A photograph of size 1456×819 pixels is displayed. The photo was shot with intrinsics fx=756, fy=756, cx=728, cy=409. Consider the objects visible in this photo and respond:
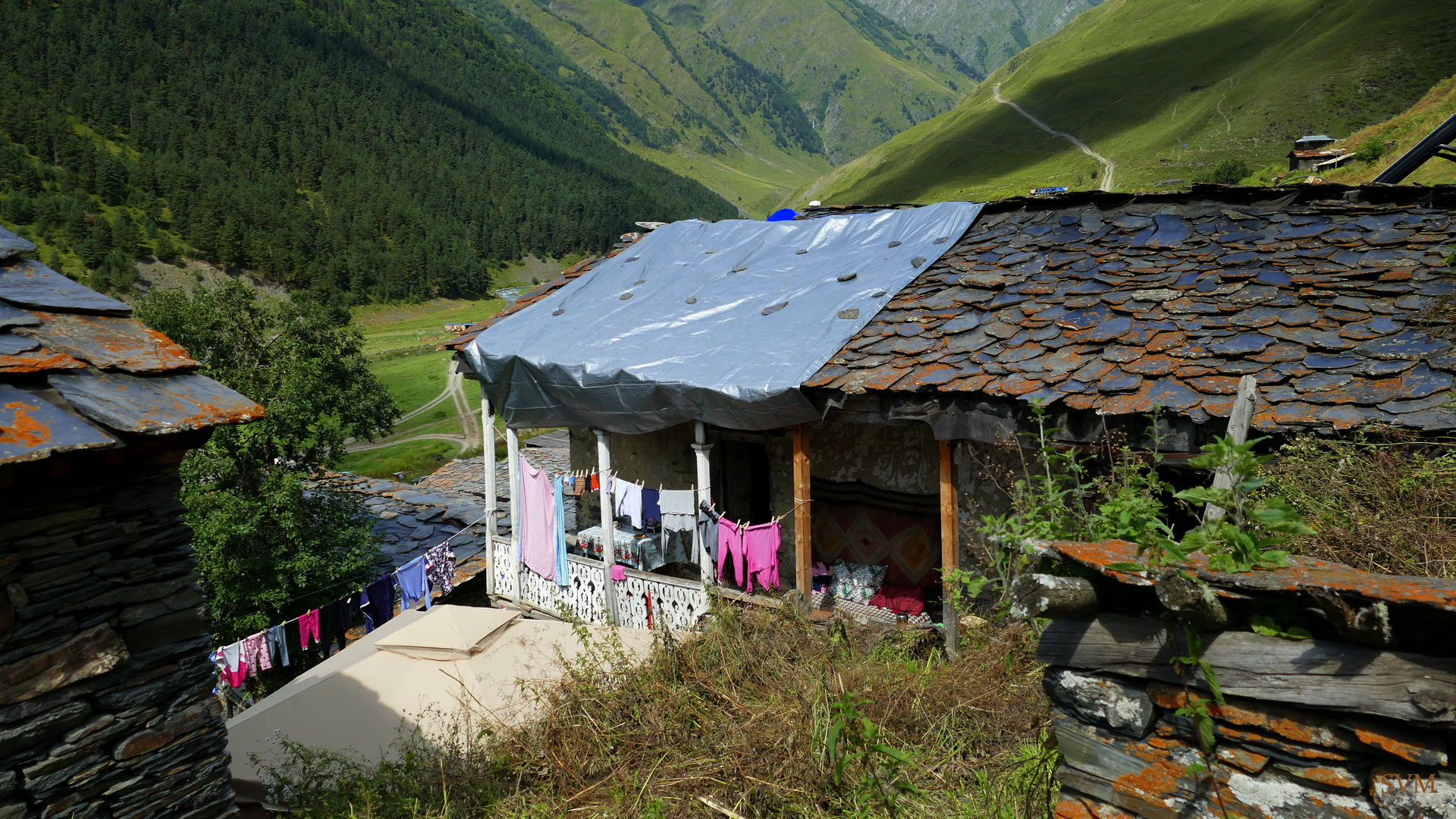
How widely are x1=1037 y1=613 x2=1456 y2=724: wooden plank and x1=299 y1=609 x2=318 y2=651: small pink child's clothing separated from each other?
12.7 m

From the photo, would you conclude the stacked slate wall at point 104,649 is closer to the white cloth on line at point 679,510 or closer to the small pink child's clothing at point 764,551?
the small pink child's clothing at point 764,551

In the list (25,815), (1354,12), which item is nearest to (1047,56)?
(1354,12)

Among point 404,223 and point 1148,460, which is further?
point 404,223

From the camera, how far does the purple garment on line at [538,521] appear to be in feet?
34.7

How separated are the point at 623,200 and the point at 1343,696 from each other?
5121 inches

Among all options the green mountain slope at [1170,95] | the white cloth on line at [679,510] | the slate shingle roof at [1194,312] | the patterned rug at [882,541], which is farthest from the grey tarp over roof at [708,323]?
the green mountain slope at [1170,95]

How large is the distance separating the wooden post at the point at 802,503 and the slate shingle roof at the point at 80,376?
5.18 meters

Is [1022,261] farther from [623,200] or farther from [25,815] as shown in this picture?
[623,200]

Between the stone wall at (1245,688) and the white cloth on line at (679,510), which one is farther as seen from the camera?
the white cloth on line at (679,510)

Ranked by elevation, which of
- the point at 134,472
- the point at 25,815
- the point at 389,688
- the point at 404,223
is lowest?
the point at 389,688

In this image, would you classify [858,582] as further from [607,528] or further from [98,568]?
[98,568]

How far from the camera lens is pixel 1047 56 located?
12875 centimetres

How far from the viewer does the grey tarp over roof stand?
817 centimetres

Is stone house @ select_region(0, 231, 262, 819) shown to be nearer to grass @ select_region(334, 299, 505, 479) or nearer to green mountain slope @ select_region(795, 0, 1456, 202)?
grass @ select_region(334, 299, 505, 479)
